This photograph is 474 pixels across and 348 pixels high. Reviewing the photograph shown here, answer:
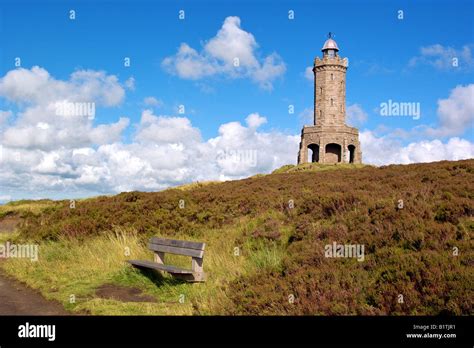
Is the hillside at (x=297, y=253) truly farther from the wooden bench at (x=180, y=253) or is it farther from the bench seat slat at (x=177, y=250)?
the bench seat slat at (x=177, y=250)

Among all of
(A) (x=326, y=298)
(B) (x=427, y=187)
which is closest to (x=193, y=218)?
(B) (x=427, y=187)

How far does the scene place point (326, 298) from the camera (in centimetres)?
641

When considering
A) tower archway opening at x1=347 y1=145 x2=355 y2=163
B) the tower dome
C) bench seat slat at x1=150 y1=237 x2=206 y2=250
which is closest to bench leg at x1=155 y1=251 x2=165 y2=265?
bench seat slat at x1=150 y1=237 x2=206 y2=250

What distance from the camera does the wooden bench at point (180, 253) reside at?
27.3 ft

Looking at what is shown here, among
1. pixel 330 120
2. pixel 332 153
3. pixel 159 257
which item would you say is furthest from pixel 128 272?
pixel 330 120

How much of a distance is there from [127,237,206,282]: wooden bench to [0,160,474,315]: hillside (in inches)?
8.7

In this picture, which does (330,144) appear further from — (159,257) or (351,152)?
(159,257)

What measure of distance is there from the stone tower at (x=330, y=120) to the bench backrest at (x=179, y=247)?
46.2 metres

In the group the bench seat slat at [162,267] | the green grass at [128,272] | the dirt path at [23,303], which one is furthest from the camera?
the bench seat slat at [162,267]

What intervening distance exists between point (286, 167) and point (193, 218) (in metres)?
38.0

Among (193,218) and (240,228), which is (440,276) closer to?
(240,228)

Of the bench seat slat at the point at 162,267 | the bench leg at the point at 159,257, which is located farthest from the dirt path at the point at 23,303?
the bench leg at the point at 159,257

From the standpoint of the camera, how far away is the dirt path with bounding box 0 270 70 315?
25.4ft

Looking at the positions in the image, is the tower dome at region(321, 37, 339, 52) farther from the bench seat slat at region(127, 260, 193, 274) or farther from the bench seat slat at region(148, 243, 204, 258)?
the bench seat slat at region(127, 260, 193, 274)
